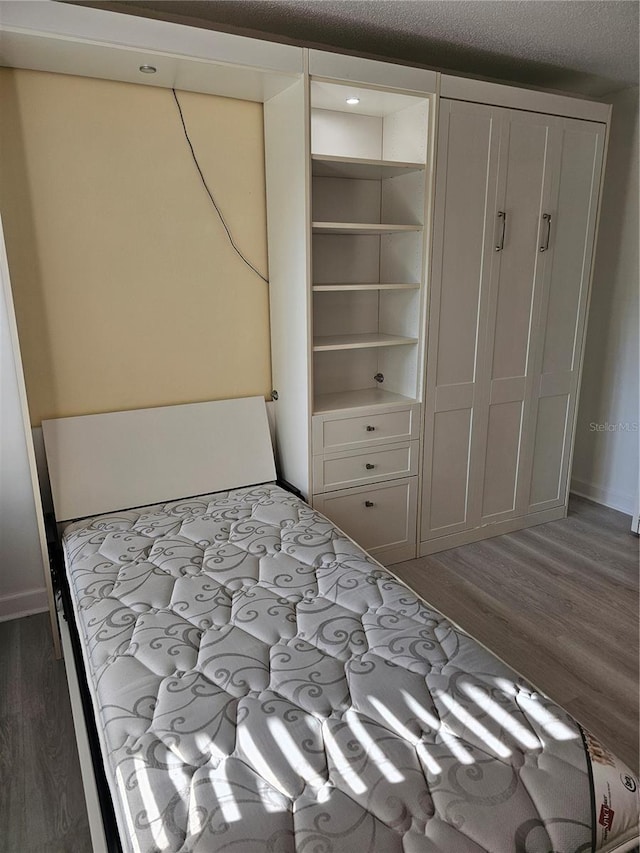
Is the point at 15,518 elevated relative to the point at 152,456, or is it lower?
lower

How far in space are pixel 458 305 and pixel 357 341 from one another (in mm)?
529

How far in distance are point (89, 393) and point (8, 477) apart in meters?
0.48

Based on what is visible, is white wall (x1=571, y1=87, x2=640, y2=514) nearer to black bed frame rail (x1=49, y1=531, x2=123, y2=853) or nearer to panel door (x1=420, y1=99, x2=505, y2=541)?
panel door (x1=420, y1=99, x2=505, y2=541)

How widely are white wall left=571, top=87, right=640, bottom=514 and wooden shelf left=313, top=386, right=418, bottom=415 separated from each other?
1.58 meters

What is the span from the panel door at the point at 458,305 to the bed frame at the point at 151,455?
0.87 m

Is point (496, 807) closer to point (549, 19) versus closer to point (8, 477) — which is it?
point (8, 477)

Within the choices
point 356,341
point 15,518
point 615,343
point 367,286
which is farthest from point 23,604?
point 615,343

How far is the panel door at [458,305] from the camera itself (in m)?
2.61

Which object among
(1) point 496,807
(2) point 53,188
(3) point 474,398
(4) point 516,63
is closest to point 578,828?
(1) point 496,807

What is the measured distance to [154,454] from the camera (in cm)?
255

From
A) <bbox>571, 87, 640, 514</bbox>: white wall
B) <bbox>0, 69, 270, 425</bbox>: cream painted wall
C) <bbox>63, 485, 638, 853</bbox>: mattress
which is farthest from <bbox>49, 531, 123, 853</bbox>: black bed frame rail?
<bbox>571, 87, 640, 514</bbox>: white wall

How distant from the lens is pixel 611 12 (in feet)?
7.43

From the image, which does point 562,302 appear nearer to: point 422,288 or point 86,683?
point 422,288

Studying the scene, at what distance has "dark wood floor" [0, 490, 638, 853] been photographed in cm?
168
